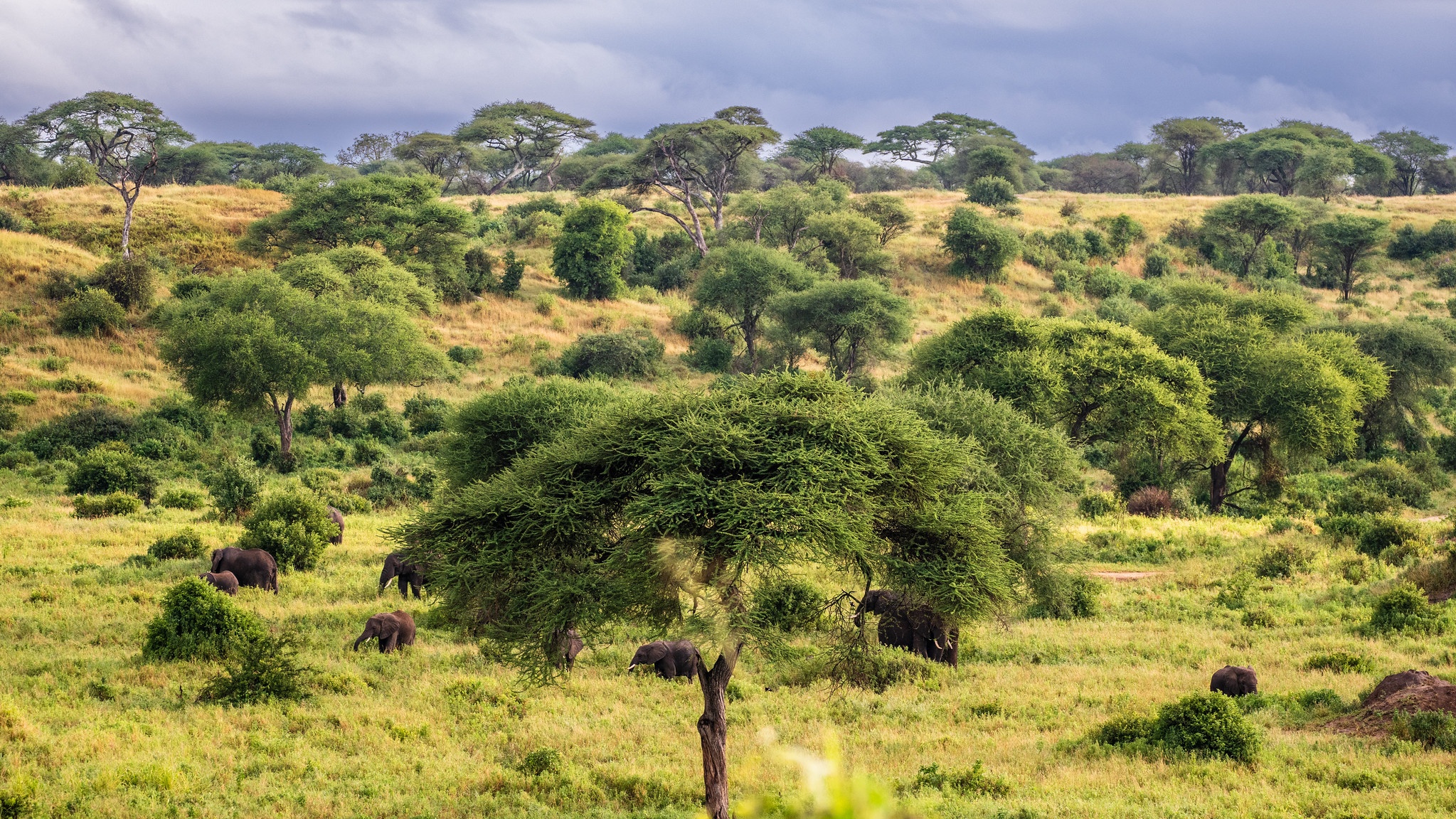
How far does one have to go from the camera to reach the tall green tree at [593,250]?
209 ft

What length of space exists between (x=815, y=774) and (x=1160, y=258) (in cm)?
8220

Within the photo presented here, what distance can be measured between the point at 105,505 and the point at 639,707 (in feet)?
70.4

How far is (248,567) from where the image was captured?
842 inches

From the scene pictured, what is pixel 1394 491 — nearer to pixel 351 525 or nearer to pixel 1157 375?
pixel 1157 375

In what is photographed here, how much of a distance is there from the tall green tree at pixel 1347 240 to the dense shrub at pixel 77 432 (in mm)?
72023

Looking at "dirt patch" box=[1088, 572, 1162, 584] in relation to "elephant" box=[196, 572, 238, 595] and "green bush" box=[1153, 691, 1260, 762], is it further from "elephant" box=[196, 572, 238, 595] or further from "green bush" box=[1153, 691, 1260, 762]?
"elephant" box=[196, 572, 238, 595]

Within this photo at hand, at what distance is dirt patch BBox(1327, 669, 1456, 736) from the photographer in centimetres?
1370

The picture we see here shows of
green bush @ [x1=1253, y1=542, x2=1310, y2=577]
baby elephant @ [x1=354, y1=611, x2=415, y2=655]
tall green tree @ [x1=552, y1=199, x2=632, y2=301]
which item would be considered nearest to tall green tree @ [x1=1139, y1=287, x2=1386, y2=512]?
green bush @ [x1=1253, y1=542, x2=1310, y2=577]

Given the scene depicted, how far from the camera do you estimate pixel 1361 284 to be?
233 ft

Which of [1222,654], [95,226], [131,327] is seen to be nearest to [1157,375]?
[1222,654]

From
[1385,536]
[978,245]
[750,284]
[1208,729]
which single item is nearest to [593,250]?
[750,284]

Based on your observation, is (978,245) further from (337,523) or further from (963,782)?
(963,782)

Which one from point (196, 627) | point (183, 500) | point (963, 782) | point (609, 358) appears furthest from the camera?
point (609, 358)

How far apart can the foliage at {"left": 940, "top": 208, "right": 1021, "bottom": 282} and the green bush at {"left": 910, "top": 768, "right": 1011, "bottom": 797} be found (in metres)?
61.4
